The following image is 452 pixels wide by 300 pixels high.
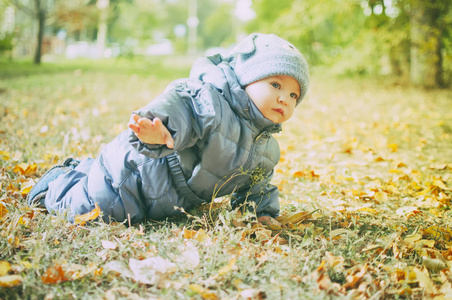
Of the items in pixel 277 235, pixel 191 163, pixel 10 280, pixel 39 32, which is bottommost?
pixel 10 280

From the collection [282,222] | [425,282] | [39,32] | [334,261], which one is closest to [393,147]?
[282,222]

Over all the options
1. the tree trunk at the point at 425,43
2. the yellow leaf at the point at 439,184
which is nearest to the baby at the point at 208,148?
the yellow leaf at the point at 439,184

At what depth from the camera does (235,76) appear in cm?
207

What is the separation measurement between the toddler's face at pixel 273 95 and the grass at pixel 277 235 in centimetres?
59

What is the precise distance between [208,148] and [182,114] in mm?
241

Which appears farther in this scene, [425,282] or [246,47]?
[246,47]

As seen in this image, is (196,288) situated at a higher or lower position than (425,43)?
lower

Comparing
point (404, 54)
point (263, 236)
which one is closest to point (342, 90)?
point (404, 54)

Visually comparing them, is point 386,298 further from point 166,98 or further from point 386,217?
point 166,98

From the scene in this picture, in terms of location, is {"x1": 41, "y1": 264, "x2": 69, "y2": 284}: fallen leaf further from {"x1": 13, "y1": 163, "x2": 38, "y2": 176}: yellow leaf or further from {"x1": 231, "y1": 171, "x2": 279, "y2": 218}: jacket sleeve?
{"x1": 13, "y1": 163, "x2": 38, "y2": 176}: yellow leaf

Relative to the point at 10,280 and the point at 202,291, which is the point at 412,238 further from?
the point at 10,280

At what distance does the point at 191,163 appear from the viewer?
1983mm

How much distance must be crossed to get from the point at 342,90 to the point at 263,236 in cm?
802

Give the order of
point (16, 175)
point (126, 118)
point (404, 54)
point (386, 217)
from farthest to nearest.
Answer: point (404, 54)
point (126, 118)
point (16, 175)
point (386, 217)
